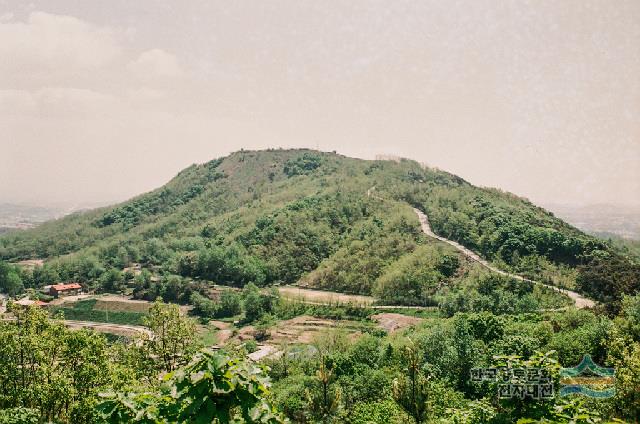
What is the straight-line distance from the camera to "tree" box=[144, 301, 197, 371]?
592 inches

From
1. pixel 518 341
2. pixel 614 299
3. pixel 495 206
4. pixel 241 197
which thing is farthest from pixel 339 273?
pixel 241 197

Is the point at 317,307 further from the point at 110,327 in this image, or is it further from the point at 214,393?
the point at 214,393

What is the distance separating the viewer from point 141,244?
94.3 m

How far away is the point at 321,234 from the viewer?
7419 cm

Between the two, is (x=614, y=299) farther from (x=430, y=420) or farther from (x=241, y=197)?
(x=241, y=197)

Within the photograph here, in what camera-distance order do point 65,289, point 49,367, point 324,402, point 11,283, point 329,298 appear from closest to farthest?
1. point 49,367
2. point 324,402
3. point 329,298
4. point 65,289
5. point 11,283

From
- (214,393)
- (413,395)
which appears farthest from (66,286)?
(214,393)

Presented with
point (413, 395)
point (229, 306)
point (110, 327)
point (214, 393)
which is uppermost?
point (214, 393)

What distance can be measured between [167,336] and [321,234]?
194ft

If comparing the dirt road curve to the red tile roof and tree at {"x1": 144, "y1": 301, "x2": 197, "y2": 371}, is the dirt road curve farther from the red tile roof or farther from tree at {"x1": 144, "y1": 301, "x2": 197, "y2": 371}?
the red tile roof

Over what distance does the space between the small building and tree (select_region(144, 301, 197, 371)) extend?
6642cm

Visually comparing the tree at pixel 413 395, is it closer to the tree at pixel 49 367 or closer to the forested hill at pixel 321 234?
the tree at pixel 49 367

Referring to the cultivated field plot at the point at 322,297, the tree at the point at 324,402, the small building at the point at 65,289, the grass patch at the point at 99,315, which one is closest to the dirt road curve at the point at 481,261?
the cultivated field plot at the point at 322,297

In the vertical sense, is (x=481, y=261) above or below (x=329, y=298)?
above
